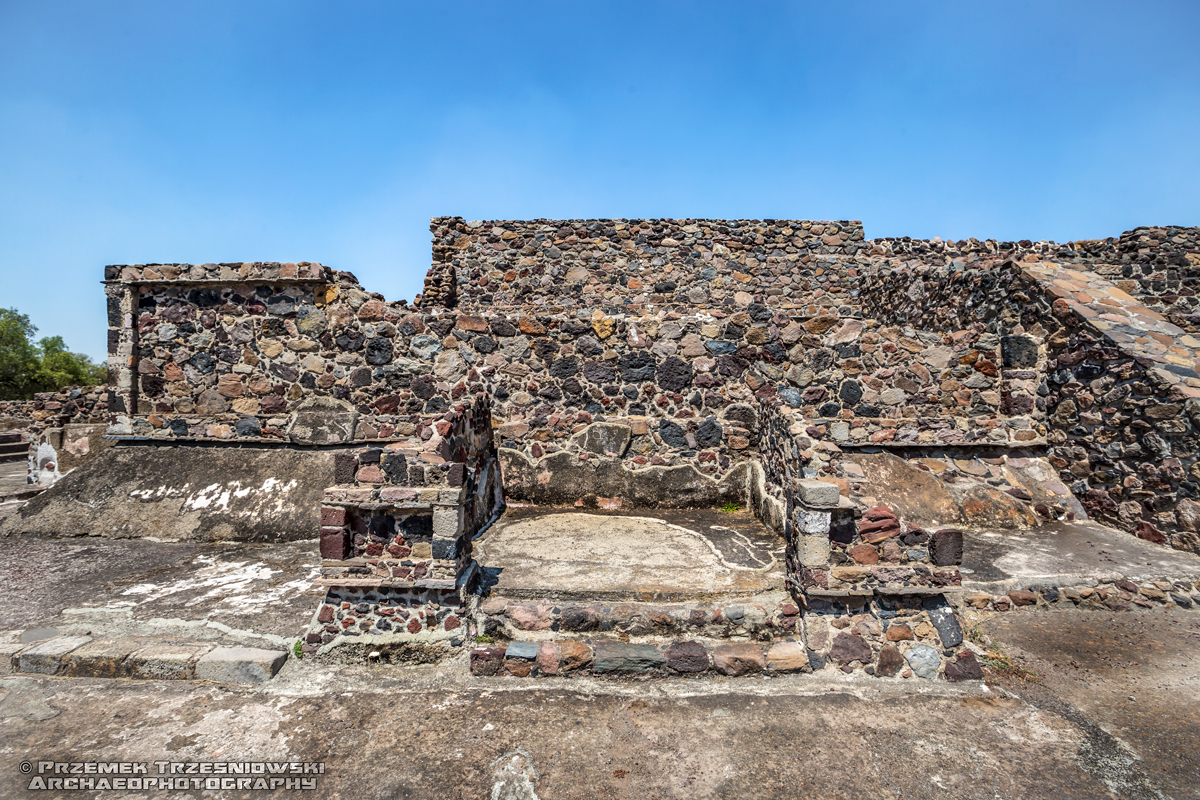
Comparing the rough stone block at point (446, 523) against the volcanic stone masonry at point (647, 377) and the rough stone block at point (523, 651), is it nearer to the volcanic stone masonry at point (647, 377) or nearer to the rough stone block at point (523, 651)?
the rough stone block at point (523, 651)

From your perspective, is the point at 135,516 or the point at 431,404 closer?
the point at 135,516

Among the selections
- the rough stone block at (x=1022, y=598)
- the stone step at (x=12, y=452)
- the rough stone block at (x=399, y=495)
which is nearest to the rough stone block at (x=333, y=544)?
the rough stone block at (x=399, y=495)

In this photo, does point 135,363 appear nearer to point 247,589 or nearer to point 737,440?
point 247,589

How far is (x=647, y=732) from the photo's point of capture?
3018mm

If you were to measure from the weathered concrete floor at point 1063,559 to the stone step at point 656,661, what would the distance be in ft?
4.64

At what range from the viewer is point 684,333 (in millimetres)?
6230

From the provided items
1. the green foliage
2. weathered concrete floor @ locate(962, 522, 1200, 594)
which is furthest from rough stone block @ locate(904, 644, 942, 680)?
the green foliage

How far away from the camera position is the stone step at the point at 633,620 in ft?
12.0

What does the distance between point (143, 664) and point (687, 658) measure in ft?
10.9

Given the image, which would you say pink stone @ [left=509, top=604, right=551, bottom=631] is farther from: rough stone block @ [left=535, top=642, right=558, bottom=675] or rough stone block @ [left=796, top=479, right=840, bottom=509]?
rough stone block @ [left=796, top=479, right=840, bottom=509]

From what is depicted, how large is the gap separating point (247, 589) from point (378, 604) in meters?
1.53

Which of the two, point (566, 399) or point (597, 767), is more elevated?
point (566, 399)

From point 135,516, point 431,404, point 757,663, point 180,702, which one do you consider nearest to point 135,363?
point 135,516

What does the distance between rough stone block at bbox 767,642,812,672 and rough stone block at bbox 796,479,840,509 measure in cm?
94
